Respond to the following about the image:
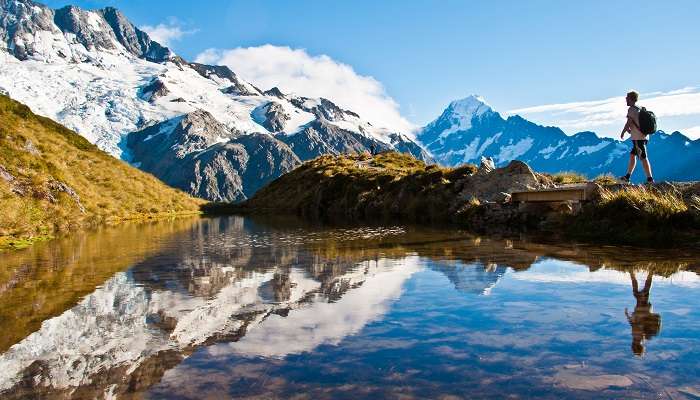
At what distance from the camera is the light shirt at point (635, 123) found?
15.7 metres

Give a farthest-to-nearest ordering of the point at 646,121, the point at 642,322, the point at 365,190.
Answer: the point at 365,190, the point at 646,121, the point at 642,322

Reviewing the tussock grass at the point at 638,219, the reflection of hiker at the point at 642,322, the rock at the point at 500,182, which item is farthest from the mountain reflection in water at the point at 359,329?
the rock at the point at 500,182

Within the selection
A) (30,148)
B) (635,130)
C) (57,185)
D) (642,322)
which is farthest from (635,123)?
(30,148)

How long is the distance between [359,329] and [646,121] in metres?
13.0

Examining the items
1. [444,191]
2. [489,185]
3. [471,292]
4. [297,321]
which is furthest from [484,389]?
[444,191]

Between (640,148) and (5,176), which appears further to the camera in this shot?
(5,176)

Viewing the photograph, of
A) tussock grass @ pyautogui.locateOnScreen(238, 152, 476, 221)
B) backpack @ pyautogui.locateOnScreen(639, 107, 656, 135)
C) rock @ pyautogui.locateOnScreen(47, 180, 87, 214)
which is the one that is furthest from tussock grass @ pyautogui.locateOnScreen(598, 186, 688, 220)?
rock @ pyautogui.locateOnScreen(47, 180, 87, 214)

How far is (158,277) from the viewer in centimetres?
1073

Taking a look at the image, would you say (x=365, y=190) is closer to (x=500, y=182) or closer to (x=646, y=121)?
(x=500, y=182)

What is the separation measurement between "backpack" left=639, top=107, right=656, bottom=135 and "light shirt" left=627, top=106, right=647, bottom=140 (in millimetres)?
118

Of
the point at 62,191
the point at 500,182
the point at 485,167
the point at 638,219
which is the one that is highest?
the point at 485,167

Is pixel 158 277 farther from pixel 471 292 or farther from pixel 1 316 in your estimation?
pixel 471 292

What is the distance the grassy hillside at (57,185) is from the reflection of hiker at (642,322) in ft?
60.5

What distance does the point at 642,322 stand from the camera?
20.8 feet
